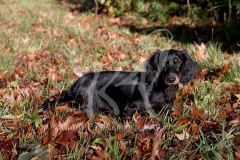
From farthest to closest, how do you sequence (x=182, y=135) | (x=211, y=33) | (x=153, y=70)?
(x=211, y=33), (x=153, y=70), (x=182, y=135)

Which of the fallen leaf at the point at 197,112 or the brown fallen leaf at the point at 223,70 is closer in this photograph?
the fallen leaf at the point at 197,112

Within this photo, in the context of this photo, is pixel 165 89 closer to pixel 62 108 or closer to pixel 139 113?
pixel 139 113

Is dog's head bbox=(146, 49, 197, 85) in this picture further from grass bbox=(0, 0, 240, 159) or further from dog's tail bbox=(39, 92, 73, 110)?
dog's tail bbox=(39, 92, 73, 110)

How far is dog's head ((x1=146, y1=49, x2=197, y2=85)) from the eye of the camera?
317 cm

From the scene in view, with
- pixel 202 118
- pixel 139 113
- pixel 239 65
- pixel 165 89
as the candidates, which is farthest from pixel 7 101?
pixel 239 65

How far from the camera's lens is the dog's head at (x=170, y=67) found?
3170mm

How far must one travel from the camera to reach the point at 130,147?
2.31 metres

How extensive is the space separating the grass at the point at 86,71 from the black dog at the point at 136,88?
0.86 feet

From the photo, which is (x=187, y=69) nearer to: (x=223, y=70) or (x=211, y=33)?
(x=223, y=70)

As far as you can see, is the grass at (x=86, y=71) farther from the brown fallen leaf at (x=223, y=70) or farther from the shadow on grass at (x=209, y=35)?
the shadow on grass at (x=209, y=35)

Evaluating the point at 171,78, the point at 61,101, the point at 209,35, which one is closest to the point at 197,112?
the point at 171,78

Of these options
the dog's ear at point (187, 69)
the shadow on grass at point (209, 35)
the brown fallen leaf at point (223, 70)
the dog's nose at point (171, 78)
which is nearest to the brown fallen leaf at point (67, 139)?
the dog's nose at point (171, 78)

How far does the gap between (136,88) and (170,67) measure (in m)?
0.44

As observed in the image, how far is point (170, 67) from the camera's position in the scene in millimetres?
3252
